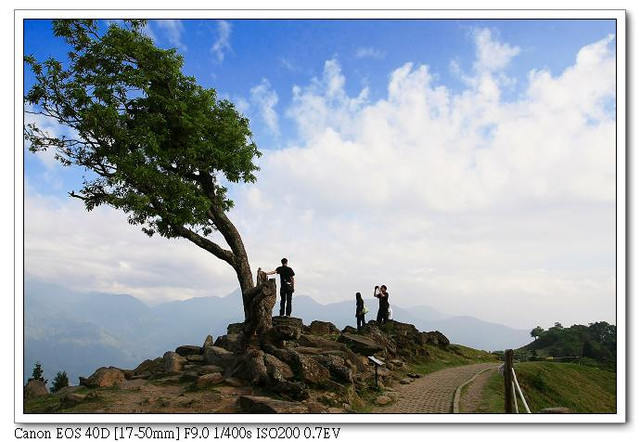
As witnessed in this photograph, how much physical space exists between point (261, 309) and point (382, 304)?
45.8ft

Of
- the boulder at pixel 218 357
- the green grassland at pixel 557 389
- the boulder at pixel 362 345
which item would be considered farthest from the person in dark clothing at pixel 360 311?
the boulder at pixel 218 357

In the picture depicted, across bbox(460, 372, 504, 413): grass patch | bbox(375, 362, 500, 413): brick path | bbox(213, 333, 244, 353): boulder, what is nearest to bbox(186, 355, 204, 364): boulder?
bbox(213, 333, 244, 353): boulder

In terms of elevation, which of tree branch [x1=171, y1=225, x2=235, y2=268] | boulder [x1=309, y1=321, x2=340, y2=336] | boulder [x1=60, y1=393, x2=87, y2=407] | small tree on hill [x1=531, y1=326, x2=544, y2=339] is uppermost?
tree branch [x1=171, y1=225, x2=235, y2=268]

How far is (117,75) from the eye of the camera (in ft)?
62.8

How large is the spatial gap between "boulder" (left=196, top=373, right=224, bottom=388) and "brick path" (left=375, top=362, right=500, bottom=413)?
573cm

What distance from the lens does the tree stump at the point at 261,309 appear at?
1841 cm

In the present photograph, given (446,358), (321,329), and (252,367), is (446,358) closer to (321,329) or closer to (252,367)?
(321,329)

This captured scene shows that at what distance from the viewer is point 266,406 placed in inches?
494

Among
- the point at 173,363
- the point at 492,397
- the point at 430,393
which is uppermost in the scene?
the point at 173,363

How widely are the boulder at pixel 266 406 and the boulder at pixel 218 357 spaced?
13.6ft

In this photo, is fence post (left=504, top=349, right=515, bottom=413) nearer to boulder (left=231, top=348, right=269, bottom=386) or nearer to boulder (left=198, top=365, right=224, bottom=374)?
boulder (left=231, top=348, right=269, bottom=386)

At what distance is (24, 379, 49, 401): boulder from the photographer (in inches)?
677
